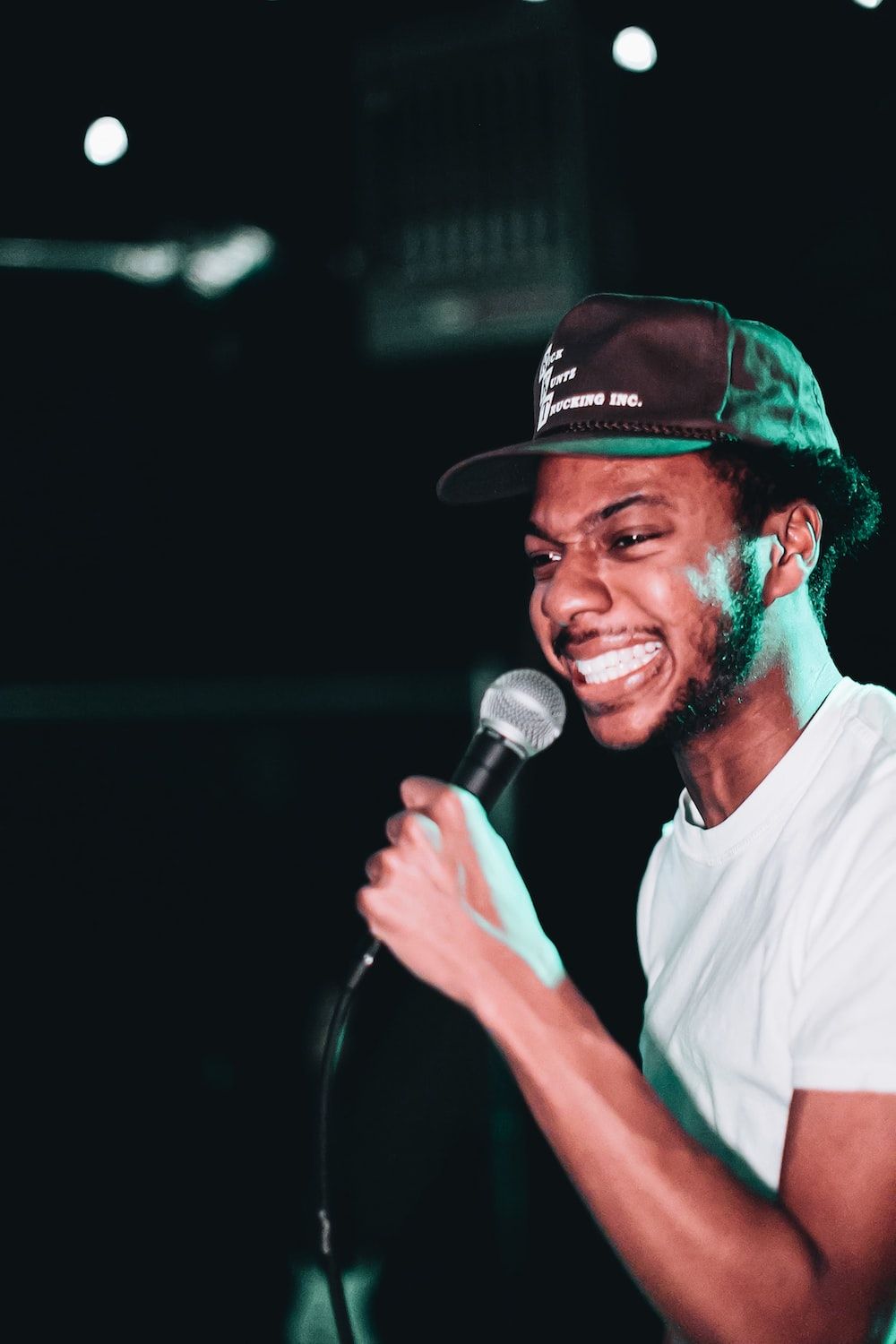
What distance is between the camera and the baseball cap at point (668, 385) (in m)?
1.46

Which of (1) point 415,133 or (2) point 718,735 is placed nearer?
(2) point 718,735

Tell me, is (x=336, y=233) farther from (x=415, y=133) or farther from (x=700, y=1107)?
(x=700, y=1107)

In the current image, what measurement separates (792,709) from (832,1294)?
0.66m

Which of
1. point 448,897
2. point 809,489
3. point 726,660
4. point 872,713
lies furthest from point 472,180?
point 448,897

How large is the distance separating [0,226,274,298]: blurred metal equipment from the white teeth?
5.46 ft

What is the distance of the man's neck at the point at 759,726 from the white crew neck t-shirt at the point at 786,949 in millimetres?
27

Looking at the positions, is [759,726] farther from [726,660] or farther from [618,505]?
[618,505]

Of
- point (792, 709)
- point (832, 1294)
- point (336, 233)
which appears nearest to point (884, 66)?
point (336, 233)

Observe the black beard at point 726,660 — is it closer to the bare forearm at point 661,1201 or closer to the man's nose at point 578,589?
the man's nose at point 578,589

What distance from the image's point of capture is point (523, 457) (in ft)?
5.90

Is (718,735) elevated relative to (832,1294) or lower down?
elevated

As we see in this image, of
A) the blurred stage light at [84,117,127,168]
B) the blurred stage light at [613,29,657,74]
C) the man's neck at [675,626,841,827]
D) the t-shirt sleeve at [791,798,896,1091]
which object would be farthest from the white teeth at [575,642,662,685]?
the blurred stage light at [84,117,127,168]

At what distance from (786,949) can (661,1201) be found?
311 millimetres

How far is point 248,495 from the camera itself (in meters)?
3.06
